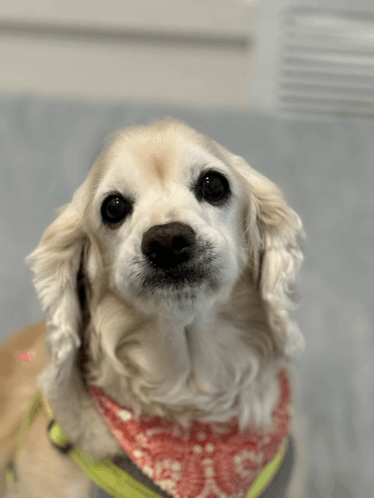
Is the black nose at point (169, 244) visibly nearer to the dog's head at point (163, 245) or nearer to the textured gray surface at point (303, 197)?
the dog's head at point (163, 245)

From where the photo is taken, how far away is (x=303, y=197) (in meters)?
1.35

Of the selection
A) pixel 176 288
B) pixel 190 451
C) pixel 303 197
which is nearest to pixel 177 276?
pixel 176 288

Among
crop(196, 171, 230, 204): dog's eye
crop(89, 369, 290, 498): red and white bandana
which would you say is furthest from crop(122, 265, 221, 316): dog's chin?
crop(89, 369, 290, 498): red and white bandana

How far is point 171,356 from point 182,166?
0.29m

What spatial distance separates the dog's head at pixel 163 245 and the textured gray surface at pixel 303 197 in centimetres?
59

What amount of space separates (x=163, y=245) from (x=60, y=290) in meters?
0.21

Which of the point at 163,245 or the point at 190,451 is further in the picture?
the point at 190,451

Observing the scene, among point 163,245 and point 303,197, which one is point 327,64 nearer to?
point 303,197

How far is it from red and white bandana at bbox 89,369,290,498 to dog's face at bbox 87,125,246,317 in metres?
0.20

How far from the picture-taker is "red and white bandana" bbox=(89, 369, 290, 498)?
26.3 inches

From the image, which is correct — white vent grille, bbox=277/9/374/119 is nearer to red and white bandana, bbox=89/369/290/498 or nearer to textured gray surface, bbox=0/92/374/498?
textured gray surface, bbox=0/92/374/498

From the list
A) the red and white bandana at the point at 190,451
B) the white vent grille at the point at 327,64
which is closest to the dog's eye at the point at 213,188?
the red and white bandana at the point at 190,451

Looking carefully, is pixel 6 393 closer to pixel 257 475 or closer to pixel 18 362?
pixel 18 362

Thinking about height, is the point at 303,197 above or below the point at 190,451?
above
